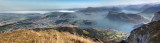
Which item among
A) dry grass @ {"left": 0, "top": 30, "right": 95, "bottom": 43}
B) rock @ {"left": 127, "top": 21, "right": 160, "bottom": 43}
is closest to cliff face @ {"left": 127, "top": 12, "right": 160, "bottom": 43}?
rock @ {"left": 127, "top": 21, "right": 160, "bottom": 43}

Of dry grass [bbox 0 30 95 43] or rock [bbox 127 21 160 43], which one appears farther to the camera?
rock [bbox 127 21 160 43]

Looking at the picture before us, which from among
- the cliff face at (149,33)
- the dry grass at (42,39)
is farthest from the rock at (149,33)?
the dry grass at (42,39)

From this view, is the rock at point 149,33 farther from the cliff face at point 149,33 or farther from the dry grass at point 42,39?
the dry grass at point 42,39

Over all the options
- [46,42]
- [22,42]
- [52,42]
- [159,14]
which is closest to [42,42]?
[46,42]

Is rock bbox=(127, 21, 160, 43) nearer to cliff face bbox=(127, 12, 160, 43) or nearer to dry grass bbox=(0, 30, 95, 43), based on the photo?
cliff face bbox=(127, 12, 160, 43)

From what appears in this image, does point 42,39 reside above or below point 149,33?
above

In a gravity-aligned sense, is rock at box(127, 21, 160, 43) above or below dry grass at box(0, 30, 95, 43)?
below

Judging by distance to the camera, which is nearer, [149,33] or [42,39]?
[42,39]

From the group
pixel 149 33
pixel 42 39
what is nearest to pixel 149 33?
pixel 149 33

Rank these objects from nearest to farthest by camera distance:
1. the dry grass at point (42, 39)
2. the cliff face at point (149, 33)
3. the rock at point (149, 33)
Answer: the dry grass at point (42, 39) → the cliff face at point (149, 33) → the rock at point (149, 33)

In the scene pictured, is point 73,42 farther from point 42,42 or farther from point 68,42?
point 42,42

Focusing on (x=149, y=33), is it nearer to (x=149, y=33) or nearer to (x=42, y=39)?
(x=149, y=33)
